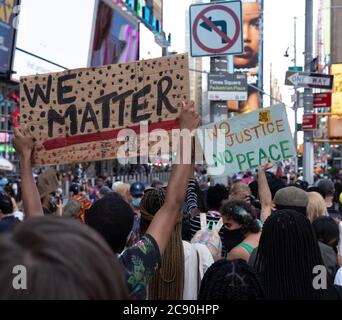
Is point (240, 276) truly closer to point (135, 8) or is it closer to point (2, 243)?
point (2, 243)

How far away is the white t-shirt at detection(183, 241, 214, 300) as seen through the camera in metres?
3.25

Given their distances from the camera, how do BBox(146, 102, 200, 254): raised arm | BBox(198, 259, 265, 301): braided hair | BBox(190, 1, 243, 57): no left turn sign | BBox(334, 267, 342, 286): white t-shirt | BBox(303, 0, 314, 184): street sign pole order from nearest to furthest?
BBox(198, 259, 265, 301): braided hair, BBox(146, 102, 200, 254): raised arm, BBox(334, 267, 342, 286): white t-shirt, BBox(190, 1, 243, 57): no left turn sign, BBox(303, 0, 314, 184): street sign pole

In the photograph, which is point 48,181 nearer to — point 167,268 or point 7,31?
point 167,268

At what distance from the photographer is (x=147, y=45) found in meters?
55.5

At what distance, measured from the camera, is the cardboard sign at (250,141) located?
6.40 metres

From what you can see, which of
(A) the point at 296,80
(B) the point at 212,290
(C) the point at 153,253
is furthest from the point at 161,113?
(A) the point at 296,80

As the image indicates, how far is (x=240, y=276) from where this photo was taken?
218 cm

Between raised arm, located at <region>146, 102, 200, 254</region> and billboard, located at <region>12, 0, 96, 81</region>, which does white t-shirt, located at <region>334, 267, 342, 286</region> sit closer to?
raised arm, located at <region>146, 102, 200, 254</region>

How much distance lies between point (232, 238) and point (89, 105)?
1674 mm

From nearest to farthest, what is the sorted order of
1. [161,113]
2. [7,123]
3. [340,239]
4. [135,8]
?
1. [161,113]
2. [340,239]
3. [7,123]
4. [135,8]

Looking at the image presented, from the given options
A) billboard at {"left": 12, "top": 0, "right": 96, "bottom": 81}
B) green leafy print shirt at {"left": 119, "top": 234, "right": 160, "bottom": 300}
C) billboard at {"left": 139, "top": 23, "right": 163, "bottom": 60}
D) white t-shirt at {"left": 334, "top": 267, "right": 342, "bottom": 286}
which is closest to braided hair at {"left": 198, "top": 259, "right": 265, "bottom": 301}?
green leafy print shirt at {"left": 119, "top": 234, "right": 160, "bottom": 300}

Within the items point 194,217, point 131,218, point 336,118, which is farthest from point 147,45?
point 131,218

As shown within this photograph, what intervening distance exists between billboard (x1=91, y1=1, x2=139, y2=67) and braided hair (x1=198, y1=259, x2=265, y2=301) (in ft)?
118

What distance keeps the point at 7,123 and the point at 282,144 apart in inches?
1510
